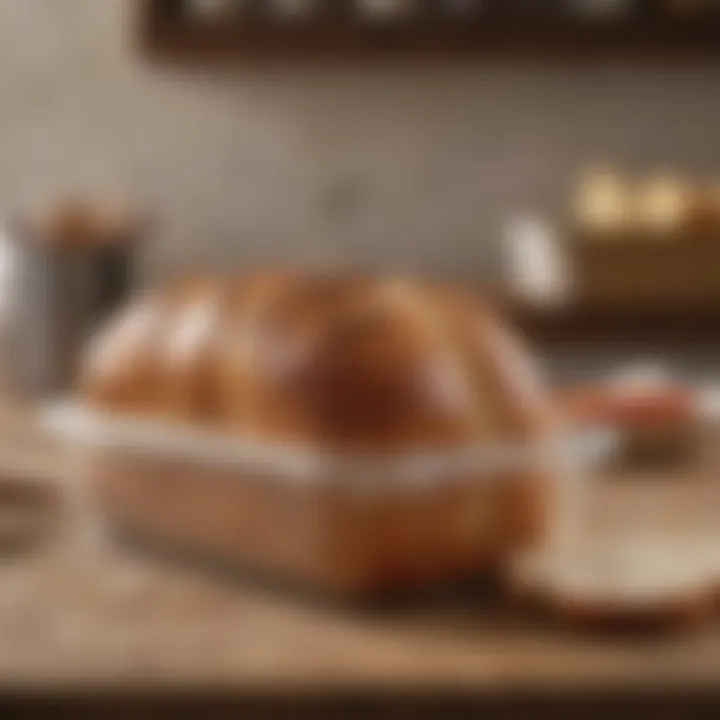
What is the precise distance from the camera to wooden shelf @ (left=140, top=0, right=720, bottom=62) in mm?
1996

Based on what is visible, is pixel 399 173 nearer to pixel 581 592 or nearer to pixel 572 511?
pixel 572 511

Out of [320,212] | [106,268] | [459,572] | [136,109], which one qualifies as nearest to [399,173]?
[320,212]

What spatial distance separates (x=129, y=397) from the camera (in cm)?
77

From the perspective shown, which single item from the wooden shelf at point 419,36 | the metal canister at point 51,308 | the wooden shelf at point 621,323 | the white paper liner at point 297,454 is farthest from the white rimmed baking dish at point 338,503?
the wooden shelf at point 419,36

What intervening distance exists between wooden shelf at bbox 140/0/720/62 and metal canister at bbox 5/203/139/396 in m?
0.80

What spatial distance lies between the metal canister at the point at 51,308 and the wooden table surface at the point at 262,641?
0.52 m

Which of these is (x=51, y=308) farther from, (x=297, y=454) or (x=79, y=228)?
(x=297, y=454)

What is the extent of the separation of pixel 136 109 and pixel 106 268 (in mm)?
931

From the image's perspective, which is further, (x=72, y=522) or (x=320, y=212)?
(x=320, y=212)

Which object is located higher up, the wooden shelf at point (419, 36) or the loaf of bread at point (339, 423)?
the wooden shelf at point (419, 36)

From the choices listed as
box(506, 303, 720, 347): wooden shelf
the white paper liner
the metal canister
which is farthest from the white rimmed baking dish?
box(506, 303, 720, 347): wooden shelf

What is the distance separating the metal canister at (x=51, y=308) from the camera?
123 centimetres

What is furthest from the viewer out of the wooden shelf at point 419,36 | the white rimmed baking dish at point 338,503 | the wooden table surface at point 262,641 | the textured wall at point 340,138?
the textured wall at point 340,138

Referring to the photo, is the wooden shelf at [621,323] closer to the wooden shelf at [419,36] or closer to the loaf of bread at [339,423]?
the wooden shelf at [419,36]
